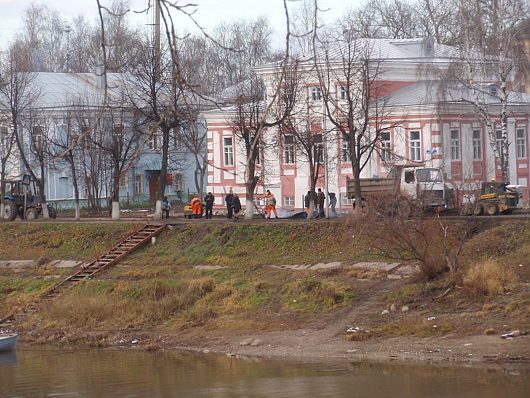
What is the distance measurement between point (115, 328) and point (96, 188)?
26.2 m

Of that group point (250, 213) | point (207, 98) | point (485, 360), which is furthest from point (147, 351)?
point (207, 98)

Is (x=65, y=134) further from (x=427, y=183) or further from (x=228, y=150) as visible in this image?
(x=427, y=183)

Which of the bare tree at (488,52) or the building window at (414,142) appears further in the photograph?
the building window at (414,142)

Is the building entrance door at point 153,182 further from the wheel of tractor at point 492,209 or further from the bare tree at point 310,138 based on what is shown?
the wheel of tractor at point 492,209

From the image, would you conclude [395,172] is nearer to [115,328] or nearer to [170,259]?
[170,259]

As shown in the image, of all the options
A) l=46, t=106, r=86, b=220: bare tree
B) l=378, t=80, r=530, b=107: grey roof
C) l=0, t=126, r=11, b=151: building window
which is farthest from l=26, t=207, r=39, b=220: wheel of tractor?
l=378, t=80, r=530, b=107: grey roof

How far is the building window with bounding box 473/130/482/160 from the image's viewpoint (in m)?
50.5

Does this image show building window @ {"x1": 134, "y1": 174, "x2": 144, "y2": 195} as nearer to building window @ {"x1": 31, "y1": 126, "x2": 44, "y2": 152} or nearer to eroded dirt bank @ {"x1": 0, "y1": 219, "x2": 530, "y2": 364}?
eroded dirt bank @ {"x1": 0, "y1": 219, "x2": 530, "y2": 364}

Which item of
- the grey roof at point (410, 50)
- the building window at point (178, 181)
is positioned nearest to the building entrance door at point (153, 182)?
the building window at point (178, 181)

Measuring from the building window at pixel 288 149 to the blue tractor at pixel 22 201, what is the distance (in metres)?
11.1

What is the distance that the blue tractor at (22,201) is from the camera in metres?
50.2

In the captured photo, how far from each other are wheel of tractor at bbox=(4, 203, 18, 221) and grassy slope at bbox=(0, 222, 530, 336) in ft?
27.0

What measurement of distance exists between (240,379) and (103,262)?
1535cm

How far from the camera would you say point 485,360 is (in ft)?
79.4
